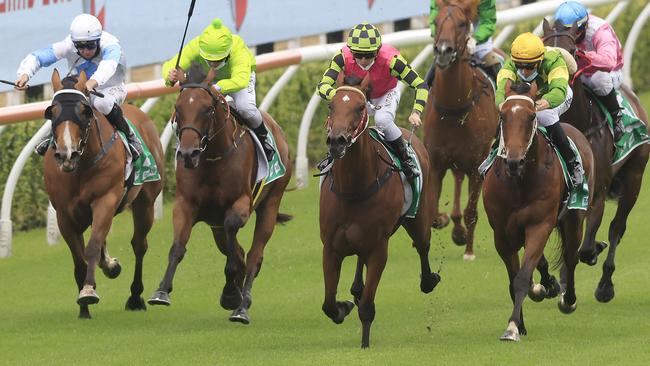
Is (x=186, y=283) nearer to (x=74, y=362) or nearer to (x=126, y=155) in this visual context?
(x=126, y=155)

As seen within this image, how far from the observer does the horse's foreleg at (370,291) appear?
9688 mm

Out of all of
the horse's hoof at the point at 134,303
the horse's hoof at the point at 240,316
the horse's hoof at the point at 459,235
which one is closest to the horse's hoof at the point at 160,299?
the horse's hoof at the point at 240,316

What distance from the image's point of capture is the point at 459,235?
13.3 metres

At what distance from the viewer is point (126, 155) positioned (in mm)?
11414

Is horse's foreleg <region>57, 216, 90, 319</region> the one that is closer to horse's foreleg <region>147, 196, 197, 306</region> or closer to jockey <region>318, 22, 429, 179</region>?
horse's foreleg <region>147, 196, 197, 306</region>

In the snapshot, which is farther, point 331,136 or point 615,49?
point 615,49

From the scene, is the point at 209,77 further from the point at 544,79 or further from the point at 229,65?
the point at 544,79

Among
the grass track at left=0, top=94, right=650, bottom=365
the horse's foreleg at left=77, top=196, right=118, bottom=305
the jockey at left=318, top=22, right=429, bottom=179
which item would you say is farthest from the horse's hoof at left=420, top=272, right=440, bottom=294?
the horse's foreleg at left=77, top=196, right=118, bottom=305

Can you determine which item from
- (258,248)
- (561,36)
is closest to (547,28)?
(561,36)

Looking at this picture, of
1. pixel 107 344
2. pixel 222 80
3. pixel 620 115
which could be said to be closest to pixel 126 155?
pixel 222 80

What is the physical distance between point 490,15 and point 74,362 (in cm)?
497

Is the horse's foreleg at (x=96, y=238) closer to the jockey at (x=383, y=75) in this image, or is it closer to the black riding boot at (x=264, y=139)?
the black riding boot at (x=264, y=139)

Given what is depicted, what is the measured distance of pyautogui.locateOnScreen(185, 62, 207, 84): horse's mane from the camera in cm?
1054

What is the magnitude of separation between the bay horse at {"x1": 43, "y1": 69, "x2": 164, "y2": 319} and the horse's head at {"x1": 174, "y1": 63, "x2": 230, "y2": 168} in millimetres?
608
